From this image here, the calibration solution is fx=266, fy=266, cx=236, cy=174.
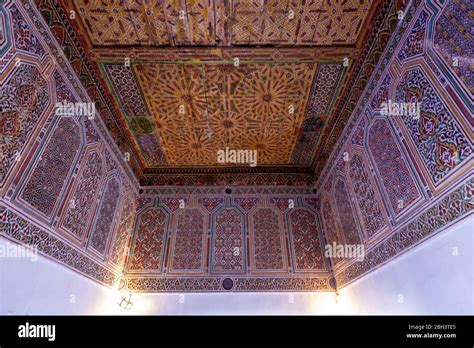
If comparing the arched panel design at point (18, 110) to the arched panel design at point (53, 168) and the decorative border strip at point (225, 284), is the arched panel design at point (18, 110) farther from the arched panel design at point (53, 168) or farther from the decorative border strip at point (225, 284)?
the decorative border strip at point (225, 284)

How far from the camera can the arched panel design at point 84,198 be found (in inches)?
102

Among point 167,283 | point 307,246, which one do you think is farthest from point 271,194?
point 167,283

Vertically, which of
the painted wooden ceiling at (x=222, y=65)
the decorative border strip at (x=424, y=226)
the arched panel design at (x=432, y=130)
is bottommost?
the decorative border strip at (x=424, y=226)

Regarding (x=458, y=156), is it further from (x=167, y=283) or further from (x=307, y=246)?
(x=167, y=283)

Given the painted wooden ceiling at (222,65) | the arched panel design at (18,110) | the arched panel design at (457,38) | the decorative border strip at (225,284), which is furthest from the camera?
the decorative border strip at (225,284)

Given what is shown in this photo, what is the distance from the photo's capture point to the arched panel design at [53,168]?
83.2 inches

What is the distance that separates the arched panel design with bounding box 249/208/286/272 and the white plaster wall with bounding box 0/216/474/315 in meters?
0.40

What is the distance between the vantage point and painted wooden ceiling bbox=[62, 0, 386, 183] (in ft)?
7.28

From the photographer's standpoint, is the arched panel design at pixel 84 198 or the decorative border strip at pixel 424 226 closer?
the decorative border strip at pixel 424 226

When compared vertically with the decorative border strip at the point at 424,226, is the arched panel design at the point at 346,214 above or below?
above

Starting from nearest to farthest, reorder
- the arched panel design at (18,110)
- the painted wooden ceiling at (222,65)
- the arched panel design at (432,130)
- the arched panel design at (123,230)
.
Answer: the arched panel design at (432,130) < the arched panel design at (18,110) < the painted wooden ceiling at (222,65) < the arched panel design at (123,230)

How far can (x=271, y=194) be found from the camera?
14.3 feet

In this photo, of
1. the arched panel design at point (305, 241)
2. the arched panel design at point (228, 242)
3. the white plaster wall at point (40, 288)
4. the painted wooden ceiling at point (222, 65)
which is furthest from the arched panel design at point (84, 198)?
the arched panel design at point (305, 241)

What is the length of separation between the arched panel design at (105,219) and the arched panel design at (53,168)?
75cm
